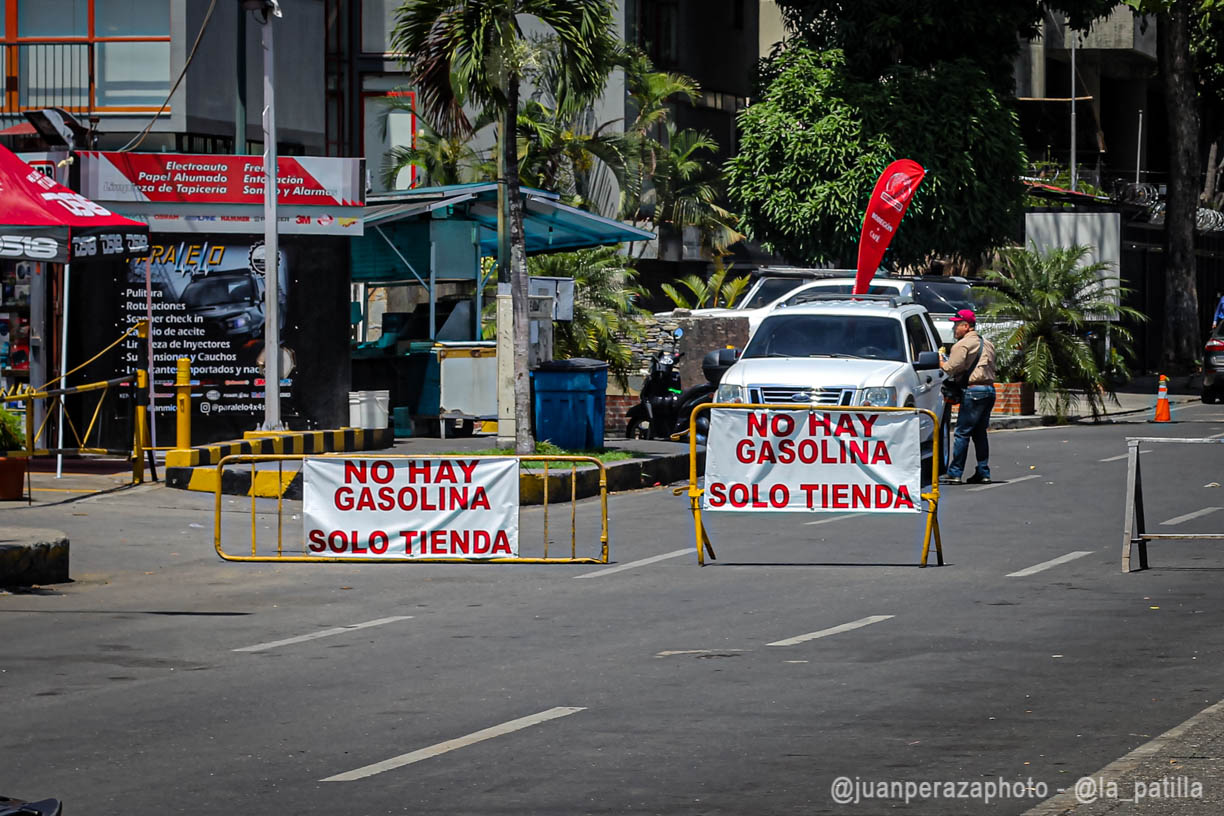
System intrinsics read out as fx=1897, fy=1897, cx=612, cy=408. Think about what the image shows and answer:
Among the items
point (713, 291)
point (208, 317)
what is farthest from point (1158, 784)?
point (713, 291)

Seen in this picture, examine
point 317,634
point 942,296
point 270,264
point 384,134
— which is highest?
point 384,134

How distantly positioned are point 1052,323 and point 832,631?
2179 cm

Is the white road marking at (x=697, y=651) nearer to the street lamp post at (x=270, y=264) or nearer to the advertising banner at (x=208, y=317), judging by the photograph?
the street lamp post at (x=270, y=264)

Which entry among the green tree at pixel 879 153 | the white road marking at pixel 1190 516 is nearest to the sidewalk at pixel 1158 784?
the white road marking at pixel 1190 516

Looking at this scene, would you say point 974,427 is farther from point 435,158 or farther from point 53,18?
point 435,158

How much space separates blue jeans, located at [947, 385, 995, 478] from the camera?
20672 millimetres

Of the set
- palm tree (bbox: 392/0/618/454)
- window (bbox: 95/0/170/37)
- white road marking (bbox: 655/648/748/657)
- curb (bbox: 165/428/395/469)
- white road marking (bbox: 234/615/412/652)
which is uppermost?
window (bbox: 95/0/170/37)

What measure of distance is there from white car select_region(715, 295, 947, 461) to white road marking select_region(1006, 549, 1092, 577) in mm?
4772

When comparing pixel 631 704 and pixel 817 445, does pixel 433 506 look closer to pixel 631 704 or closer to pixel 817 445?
pixel 817 445

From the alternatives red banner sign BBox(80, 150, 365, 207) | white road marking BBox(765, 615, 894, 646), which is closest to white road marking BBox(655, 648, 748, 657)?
white road marking BBox(765, 615, 894, 646)

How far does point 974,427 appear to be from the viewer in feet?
68.2

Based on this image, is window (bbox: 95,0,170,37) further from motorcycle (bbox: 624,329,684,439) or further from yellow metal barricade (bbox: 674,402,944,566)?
yellow metal barricade (bbox: 674,402,944,566)

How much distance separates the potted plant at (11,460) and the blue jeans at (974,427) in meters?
9.73

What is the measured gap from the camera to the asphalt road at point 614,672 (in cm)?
732
